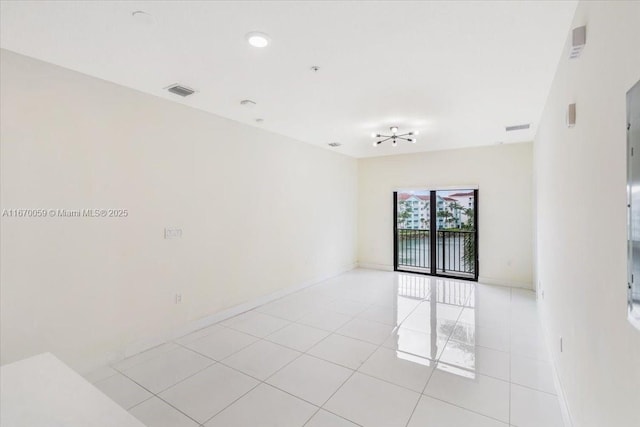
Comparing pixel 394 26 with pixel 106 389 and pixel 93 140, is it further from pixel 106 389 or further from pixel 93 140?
pixel 106 389

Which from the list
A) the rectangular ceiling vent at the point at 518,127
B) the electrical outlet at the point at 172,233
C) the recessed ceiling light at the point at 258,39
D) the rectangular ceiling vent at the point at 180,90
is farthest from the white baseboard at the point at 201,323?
the rectangular ceiling vent at the point at 518,127

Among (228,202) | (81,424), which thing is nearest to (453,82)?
(228,202)

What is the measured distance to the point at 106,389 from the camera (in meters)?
2.54

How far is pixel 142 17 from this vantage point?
196 centimetres

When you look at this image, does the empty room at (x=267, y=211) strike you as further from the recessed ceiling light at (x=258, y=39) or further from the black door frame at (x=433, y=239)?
the black door frame at (x=433, y=239)

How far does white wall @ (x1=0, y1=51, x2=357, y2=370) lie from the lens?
245 centimetres

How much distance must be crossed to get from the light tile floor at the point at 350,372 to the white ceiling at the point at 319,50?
271 centimetres

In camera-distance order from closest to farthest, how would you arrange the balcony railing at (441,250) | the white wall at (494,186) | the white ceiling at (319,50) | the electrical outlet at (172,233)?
the white ceiling at (319,50) < the electrical outlet at (172,233) < the white wall at (494,186) < the balcony railing at (441,250)

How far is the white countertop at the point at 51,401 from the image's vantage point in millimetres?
1032

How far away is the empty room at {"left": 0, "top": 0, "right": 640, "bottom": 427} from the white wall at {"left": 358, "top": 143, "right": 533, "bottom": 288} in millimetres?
851

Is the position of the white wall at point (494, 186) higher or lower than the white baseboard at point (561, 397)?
higher

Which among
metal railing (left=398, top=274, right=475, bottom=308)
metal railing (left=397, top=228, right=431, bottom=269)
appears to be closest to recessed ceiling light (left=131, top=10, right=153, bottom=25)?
metal railing (left=398, top=274, right=475, bottom=308)

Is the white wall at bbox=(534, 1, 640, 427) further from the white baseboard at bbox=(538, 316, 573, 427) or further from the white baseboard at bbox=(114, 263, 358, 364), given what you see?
the white baseboard at bbox=(114, 263, 358, 364)

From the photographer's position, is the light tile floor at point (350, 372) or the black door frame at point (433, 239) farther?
the black door frame at point (433, 239)
